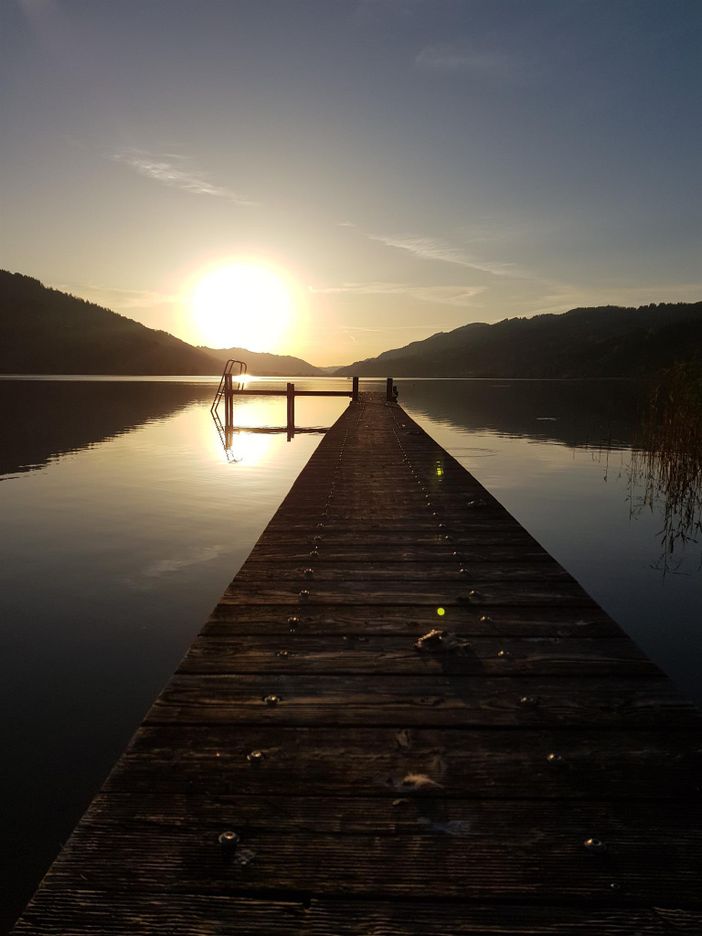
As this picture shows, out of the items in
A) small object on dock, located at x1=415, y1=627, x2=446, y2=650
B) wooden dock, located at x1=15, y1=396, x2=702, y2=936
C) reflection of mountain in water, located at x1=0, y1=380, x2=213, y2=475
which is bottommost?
reflection of mountain in water, located at x1=0, y1=380, x2=213, y2=475

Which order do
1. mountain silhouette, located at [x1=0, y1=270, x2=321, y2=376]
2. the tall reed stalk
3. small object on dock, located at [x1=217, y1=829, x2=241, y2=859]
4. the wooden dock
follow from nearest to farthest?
the wooden dock → small object on dock, located at [x1=217, y1=829, x2=241, y2=859] → the tall reed stalk → mountain silhouette, located at [x1=0, y1=270, x2=321, y2=376]

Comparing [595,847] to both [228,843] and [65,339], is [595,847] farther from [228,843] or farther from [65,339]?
[65,339]

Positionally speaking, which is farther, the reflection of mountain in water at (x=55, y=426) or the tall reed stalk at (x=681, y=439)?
the reflection of mountain in water at (x=55, y=426)

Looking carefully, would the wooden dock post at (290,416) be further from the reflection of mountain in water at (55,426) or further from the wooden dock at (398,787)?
the wooden dock at (398,787)

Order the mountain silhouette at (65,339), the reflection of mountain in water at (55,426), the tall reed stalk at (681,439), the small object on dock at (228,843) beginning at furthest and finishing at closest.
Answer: the mountain silhouette at (65,339)
the reflection of mountain in water at (55,426)
the tall reed stalk at (681,439)
the small object on dock at (228,843)

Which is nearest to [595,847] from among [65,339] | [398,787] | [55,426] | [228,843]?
[398,787]

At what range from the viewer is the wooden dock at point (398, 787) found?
1.67 metres

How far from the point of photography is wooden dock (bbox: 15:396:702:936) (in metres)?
1.67

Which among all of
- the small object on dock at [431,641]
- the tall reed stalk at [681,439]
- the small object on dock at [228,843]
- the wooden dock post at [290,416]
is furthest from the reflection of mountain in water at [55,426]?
the small object on dock at [228,843]

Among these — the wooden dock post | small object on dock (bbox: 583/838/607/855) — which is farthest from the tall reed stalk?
the wooden dock post

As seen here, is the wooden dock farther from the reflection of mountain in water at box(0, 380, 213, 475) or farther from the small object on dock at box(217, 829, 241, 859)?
the reflection of mountain in water at box(0, 380, 213, 475)

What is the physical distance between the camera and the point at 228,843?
1835 millimetres

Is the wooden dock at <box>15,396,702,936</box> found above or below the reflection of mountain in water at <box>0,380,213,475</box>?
above

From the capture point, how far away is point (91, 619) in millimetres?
6859
